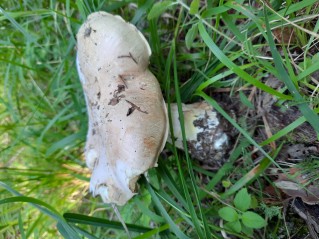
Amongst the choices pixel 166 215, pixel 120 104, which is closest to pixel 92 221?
pixel 166 215

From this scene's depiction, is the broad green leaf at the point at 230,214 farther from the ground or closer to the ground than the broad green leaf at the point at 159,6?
closer to the ground

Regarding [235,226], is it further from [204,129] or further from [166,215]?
[204,129]

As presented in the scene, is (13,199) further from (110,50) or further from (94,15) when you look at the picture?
(94,15)

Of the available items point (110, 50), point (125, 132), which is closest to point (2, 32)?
point (110, 50)

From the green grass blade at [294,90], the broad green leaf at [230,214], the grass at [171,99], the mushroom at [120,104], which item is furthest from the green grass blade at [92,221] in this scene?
the green grass blade at [294,90]

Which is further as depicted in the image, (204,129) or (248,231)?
(204,129)

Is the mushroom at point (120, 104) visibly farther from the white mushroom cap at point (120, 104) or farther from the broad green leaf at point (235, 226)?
the broad green leaf at point (235, 226)
